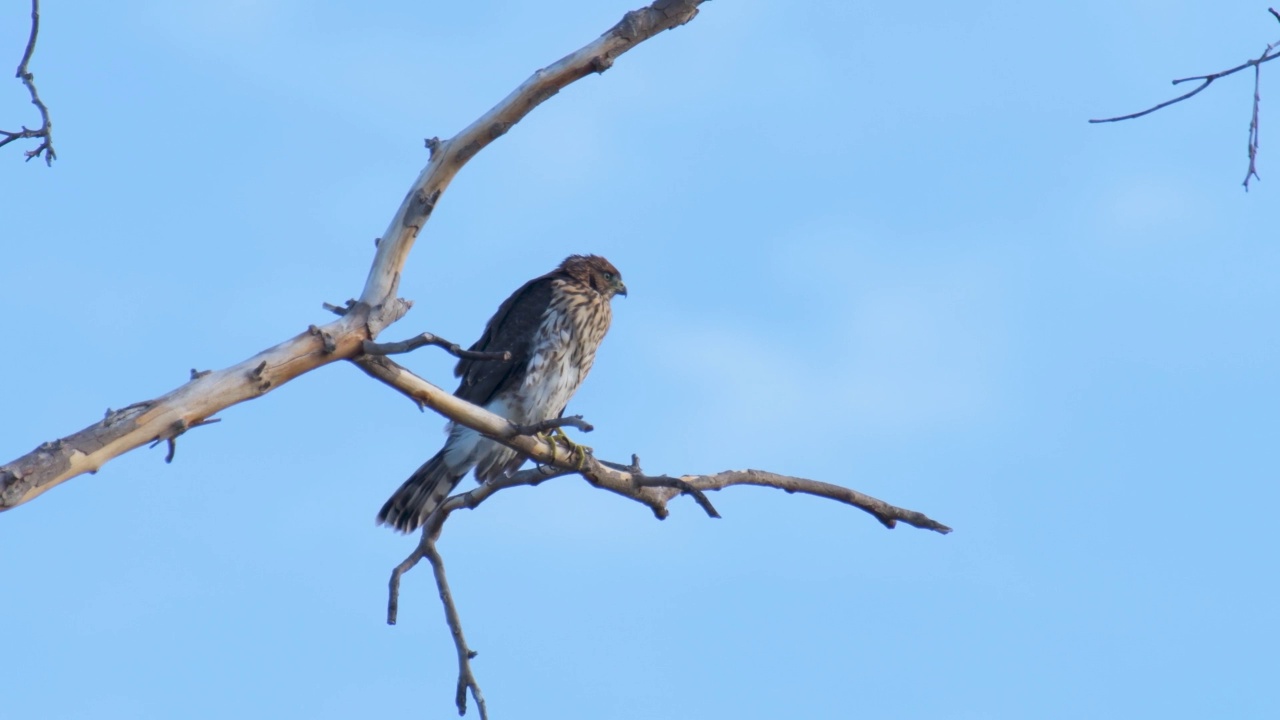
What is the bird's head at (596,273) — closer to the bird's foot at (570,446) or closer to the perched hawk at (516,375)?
the perched hawk at (516,375)

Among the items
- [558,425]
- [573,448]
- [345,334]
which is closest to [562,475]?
[573,448]

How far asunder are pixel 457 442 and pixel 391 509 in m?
0.40

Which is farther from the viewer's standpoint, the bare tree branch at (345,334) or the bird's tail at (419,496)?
the bird's tail at (419,496)

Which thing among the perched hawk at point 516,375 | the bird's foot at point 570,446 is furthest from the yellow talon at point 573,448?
the perched hawk at point 516,375

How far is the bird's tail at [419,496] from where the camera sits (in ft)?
19.1

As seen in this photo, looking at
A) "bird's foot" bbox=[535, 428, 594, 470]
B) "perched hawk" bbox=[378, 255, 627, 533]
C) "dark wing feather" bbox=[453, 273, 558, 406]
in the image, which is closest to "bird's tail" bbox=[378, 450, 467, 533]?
"perched hawk" bbox=[378, 255, 627, 533]

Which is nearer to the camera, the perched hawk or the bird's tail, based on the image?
the bird's tail

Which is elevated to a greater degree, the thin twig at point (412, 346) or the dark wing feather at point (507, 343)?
the dark wing feather at point (507, 343)

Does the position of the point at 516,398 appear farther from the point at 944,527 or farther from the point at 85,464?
the point at 85,464

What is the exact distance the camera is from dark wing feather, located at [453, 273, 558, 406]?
243 inches

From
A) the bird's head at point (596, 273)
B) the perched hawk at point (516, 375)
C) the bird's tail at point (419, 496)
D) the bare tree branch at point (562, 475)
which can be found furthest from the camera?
the bird's head at point (596, 273)

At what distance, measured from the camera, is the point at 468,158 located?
396 centimetres

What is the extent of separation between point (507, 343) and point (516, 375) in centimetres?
17

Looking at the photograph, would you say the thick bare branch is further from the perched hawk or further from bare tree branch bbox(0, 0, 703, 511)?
the perched hawk
